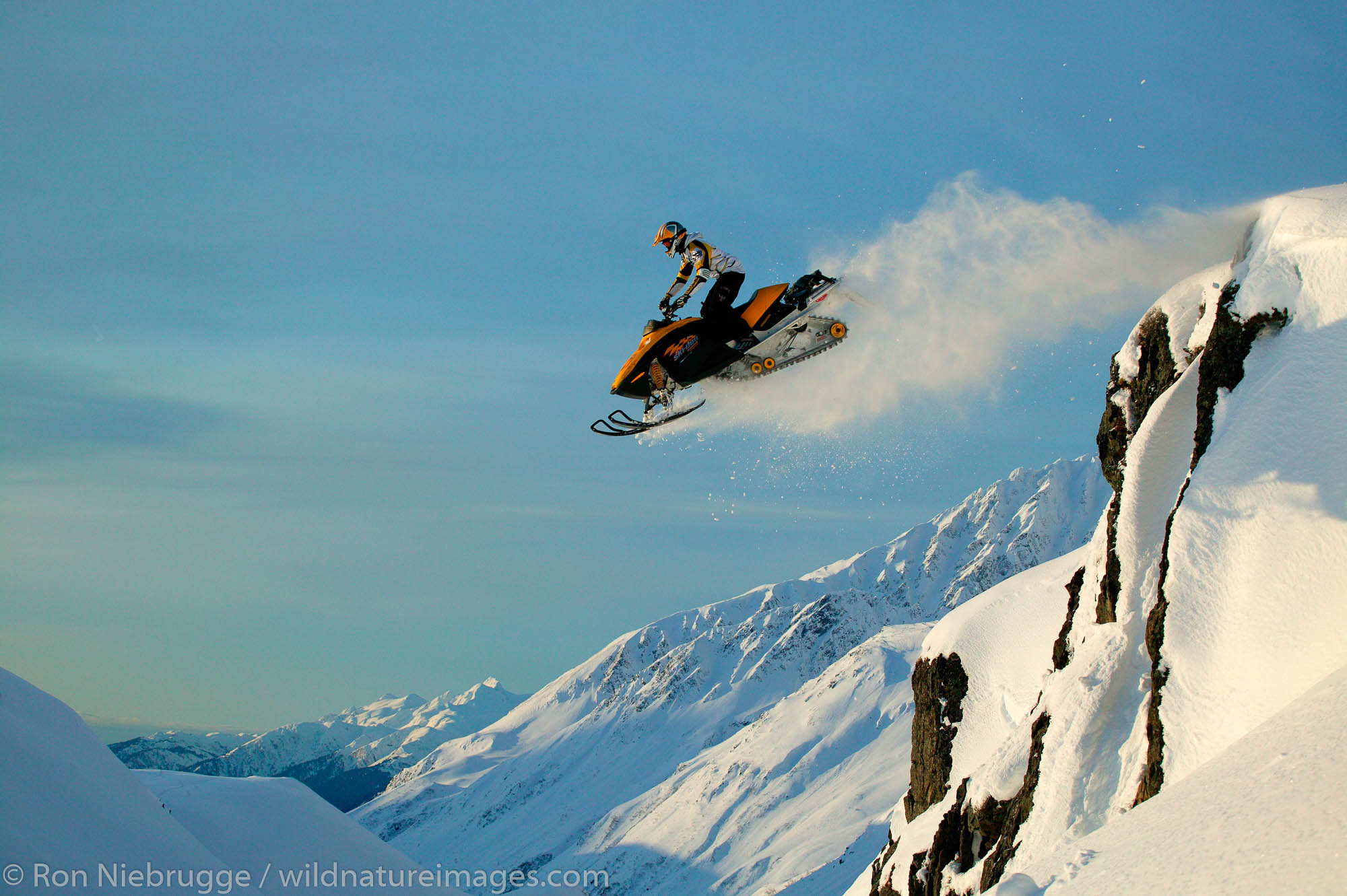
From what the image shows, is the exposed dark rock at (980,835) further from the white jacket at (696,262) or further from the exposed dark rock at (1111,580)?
the white jacket at (696,262)

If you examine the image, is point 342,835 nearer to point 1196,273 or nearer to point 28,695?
point 28,695

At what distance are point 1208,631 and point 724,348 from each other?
34.2 feet

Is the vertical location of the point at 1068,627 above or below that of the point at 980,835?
above

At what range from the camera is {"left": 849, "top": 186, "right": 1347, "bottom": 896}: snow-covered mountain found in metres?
8.22

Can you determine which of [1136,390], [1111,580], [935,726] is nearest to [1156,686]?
[1111,580]

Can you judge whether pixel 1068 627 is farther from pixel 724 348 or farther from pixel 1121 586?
pixel 724 348

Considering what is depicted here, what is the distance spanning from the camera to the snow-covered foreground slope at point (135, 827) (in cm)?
1675

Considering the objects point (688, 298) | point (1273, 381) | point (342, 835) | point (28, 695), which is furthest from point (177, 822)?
point (1273, 381)

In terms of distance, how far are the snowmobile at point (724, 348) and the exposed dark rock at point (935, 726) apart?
1071cm

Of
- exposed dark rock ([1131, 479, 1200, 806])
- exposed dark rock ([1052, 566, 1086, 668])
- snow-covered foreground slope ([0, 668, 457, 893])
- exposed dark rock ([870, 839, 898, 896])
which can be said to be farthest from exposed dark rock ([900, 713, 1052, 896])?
snow-covered foreground slope ([0, 668, 457, 893])

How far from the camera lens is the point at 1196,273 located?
1727 centimetres

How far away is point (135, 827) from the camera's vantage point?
786 inches

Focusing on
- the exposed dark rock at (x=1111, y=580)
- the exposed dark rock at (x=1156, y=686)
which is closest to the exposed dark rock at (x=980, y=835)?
the exposed dark rock at (x=1111, y=580)

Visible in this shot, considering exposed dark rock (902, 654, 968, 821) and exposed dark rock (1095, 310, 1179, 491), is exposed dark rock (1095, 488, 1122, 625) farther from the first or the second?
exposed dark rock (902, 654, 968, 821)
